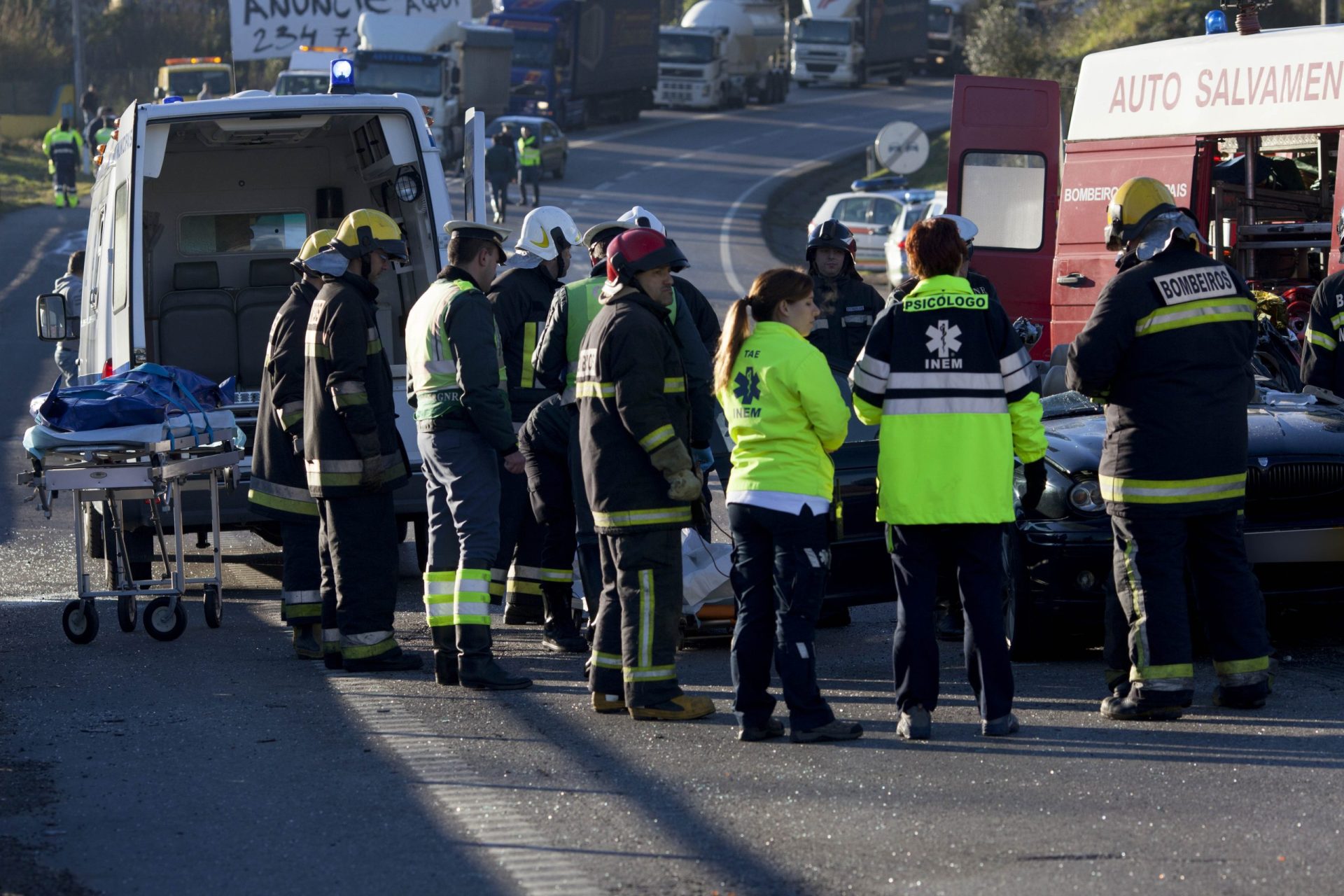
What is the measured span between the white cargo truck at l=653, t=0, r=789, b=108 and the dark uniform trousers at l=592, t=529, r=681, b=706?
46176 millimetres

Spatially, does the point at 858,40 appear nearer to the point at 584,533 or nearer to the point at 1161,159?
the point at 1161,159

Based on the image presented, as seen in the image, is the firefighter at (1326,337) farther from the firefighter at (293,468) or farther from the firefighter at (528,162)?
the firefighter at (528,162)

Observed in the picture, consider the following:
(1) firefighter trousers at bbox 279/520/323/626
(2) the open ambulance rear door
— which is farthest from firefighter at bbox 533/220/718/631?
(2) the open ambulance rear door

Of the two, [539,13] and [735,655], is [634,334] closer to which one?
[735,655]

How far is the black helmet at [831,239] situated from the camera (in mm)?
9375

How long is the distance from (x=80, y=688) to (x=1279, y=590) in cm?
459

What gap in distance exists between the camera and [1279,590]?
7.05 m

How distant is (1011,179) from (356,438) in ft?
29.4

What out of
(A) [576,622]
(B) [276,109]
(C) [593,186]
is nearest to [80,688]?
(A) [576,622]

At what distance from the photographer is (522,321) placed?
8102 millimetres

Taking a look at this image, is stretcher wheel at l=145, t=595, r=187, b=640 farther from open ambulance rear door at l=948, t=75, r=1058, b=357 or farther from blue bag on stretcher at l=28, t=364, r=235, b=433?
open ambulance rear door at l=948, t=75, r=1058, b=357

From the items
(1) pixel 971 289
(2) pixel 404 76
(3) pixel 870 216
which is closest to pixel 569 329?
(1) pixel 971 289

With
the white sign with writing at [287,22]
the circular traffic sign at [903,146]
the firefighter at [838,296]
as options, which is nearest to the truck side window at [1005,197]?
the firefighter at [838,296]

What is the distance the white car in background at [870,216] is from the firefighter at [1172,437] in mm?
21140
